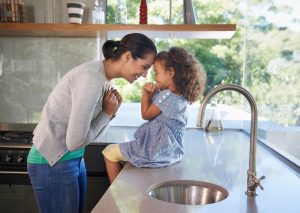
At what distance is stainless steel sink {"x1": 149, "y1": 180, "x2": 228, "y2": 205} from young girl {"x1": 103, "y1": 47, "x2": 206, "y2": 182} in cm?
17

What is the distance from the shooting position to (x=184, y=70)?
5.40 feet

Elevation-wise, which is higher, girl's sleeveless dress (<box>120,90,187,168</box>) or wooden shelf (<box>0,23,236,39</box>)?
wooden shelf (<box>0,23,236,39</box>)

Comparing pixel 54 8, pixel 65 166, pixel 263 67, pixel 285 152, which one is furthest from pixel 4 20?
pixel 285 152

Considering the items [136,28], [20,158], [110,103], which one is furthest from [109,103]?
[20,158]

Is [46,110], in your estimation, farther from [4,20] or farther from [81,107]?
[4,20]

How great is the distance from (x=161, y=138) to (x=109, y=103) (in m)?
0.28

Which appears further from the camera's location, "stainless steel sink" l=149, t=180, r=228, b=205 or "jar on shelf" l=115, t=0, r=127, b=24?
"jar on shelf" l=115, t=0, r=127, b=24

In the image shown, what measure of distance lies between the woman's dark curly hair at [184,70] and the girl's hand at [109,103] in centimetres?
28

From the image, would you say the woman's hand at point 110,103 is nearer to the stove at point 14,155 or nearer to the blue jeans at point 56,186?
the blue jeans at point 56,186

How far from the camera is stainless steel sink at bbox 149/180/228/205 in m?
1.29

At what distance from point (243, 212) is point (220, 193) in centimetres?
26

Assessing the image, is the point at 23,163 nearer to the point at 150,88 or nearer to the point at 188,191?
the point at 150,88

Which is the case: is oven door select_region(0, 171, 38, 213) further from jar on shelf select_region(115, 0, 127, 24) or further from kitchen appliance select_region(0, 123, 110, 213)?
jar on shelf select_region(115, 0, 127, 24)

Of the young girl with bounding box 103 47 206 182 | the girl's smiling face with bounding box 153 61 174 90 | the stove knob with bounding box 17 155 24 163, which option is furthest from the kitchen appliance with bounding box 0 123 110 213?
the girl's smiling face with bounding box 153 61 174 90
